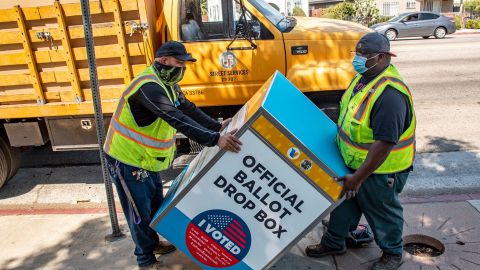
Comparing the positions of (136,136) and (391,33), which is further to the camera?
(391,33)

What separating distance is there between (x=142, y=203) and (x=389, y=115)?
1947 mm

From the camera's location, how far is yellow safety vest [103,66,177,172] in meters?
3.03

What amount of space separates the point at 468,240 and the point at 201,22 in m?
3.72

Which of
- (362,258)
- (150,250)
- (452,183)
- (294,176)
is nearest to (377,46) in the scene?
(294,176)

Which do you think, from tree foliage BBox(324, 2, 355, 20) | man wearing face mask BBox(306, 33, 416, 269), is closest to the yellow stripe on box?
man wearing face mask BBox(306, 33, 416, 269)

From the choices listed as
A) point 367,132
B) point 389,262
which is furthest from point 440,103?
point 367,132

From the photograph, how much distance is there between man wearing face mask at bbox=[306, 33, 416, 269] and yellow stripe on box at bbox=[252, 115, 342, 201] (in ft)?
0.38

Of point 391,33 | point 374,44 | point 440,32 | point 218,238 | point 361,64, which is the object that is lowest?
point 440,32

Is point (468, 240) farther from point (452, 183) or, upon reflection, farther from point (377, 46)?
point (377, 46)

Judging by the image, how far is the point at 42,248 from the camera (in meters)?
3.91

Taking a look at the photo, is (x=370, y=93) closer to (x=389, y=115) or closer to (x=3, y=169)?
(x=389, y=115)

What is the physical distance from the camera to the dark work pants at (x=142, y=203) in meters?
3.17

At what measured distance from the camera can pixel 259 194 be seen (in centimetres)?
262

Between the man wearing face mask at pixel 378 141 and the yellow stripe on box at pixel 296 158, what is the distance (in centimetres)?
12
